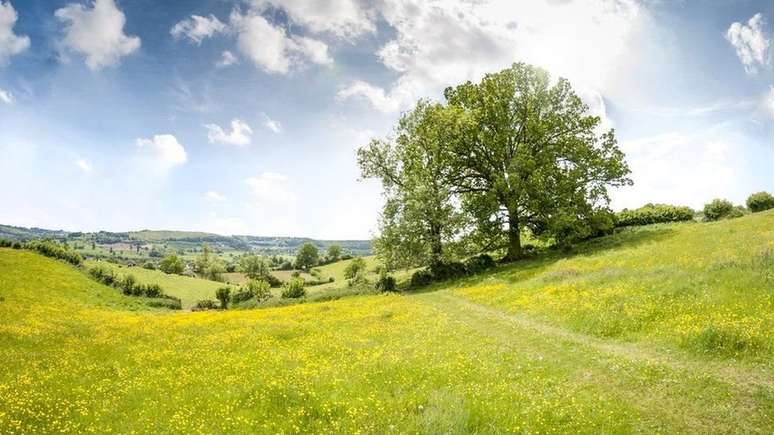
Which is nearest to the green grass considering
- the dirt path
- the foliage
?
the foliage

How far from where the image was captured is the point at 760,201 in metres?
49.7

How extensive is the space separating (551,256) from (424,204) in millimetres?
13848

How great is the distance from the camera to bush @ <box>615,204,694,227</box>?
5388cm

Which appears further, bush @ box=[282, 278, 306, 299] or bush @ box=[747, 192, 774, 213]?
bush @ box=[282, 278, 306, 299]

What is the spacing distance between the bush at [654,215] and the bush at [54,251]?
Answer: 7278cm

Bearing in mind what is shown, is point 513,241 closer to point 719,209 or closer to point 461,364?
point 719,209

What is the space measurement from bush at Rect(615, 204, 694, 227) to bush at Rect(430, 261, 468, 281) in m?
21.5

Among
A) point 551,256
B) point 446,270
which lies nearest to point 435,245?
point 446,270

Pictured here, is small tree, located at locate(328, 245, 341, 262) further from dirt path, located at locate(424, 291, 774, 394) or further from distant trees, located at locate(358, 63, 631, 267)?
dirt path, located at locate(424, 291, 774, 394)

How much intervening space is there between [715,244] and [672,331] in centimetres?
1826

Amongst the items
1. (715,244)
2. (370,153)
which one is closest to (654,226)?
(715,244)

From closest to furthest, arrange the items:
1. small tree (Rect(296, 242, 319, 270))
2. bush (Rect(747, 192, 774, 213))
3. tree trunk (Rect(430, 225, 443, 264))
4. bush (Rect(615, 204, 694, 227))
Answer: bush (Rect(747, 192, 774, 213)) < tree trunk (Rect(430, 225, 443, 264)) < bush (Rect(615, 204, 694, 227)) < small tree (Rect(296, 242, 319, 270))

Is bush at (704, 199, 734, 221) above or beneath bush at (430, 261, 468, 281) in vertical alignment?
above

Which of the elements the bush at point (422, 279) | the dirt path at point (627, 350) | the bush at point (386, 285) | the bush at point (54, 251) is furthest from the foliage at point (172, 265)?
the dirt path at point (627, 350)
